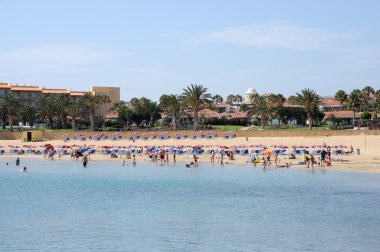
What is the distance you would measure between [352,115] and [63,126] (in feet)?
148

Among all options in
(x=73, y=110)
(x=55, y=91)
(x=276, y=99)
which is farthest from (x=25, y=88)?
(x=276, y=99)

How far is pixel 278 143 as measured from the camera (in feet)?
197

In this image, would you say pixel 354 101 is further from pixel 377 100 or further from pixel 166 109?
pixel 166 109

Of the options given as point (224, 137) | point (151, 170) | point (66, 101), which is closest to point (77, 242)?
point (151, 170)

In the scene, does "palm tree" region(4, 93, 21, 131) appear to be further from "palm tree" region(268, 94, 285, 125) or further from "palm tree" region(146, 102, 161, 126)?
"palm tree" region(268, 94, 285, 125)

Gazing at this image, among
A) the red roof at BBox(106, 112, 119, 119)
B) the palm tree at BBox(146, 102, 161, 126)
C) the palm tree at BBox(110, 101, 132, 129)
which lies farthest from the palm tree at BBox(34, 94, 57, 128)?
the palm tree at BBox(146, 102, 161, 126)

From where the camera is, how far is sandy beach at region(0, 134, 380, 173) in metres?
42.6

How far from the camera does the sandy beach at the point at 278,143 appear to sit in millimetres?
42562

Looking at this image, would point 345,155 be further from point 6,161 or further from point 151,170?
point 6,161

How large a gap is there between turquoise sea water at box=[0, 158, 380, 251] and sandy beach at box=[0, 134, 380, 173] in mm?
3905

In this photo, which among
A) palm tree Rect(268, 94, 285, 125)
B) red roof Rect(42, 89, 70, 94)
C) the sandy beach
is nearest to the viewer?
the sandy beach

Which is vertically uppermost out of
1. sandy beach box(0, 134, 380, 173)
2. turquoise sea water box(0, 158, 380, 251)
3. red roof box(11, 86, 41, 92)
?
red roof box(11, 86, 41, 92)

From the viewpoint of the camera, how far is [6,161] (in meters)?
54.8

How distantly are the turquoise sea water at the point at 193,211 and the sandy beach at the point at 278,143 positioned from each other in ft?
12.8
